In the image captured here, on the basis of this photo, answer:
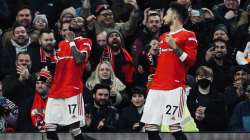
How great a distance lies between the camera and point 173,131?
11617 millimetres

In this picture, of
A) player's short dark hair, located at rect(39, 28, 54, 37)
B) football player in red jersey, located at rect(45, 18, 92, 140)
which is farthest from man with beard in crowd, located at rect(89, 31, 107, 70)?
football player in red jersey, located at rect(45, 18, 92, 140)

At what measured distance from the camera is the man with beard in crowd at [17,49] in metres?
15.0

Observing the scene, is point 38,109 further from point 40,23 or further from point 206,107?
point 206,107

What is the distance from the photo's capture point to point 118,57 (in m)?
15.1

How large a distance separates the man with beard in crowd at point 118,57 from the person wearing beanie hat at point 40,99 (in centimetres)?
127

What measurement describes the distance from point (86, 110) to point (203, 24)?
3.25 meters

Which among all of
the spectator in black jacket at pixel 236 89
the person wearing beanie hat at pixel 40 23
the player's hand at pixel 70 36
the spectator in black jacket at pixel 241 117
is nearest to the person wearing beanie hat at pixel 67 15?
the person wearing beanie hat at pixel 40 23

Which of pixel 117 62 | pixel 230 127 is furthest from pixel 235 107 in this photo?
pixel 117 62

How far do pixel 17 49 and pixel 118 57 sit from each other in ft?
5.59

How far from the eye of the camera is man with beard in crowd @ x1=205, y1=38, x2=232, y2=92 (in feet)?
48.8

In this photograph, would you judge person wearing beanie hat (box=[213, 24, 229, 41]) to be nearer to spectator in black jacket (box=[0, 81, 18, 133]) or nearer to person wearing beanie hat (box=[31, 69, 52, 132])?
person wearing beanie hat (box=[31, 69, 52, 132])

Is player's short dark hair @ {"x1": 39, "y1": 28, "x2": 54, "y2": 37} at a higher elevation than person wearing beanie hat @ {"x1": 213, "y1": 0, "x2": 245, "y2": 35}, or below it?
below

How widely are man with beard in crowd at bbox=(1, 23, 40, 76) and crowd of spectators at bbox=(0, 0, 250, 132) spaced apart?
0.05ft

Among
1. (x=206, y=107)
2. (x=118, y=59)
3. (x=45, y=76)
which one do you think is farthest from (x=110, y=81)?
(x=206, y=107)
